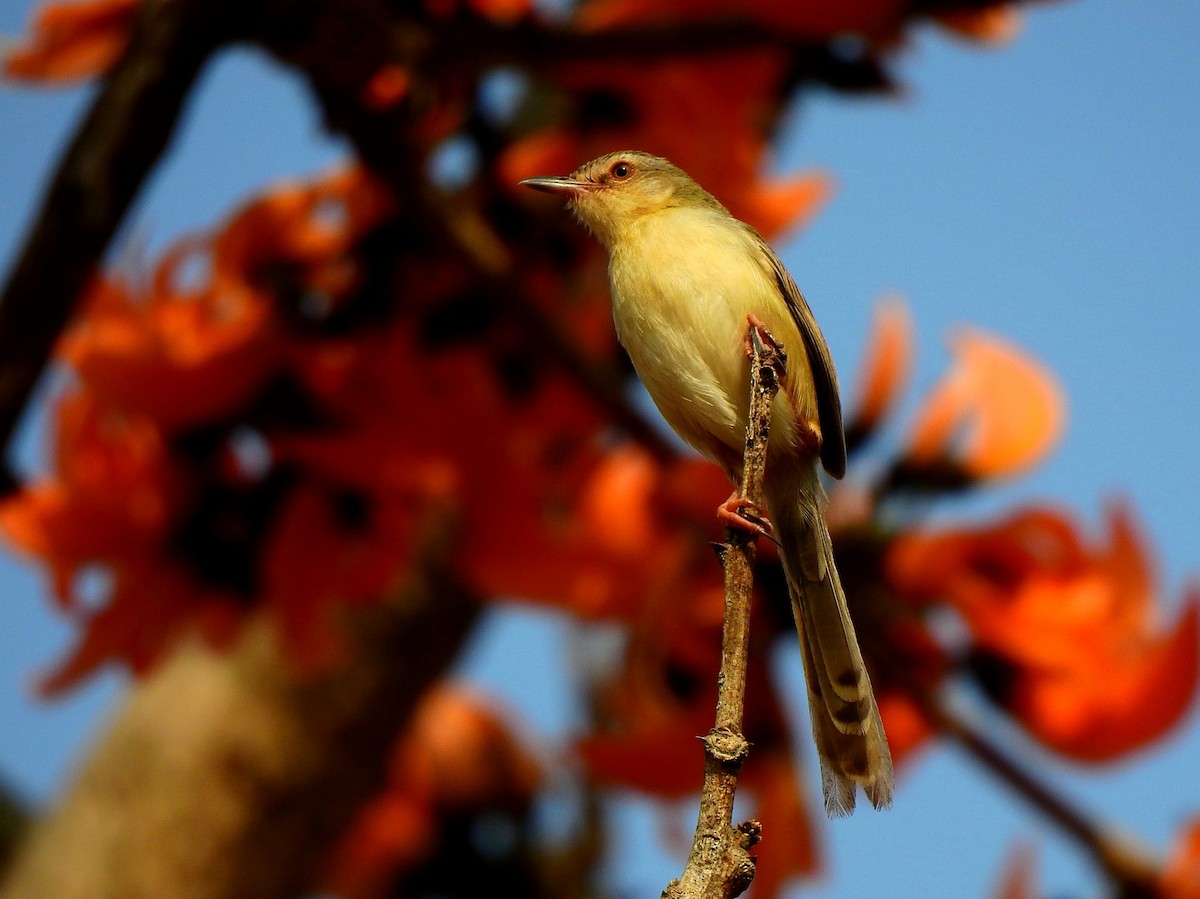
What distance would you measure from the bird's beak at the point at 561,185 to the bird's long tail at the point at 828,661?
0.90ft

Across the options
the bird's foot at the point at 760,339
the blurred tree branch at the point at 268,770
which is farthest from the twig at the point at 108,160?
the blurred tree branch at the point at 268,770

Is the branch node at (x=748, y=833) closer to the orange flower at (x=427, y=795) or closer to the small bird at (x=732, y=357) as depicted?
the small bird at (x=732, y=357)

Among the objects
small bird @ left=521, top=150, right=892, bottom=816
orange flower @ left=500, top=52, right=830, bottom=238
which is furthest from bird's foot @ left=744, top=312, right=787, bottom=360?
orange flower @ left=500, top=52, right=830, bottom=238

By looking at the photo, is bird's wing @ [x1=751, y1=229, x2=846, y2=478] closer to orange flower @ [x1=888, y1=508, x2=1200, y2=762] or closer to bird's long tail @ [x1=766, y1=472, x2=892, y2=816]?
bird's long tail @ [x1=766, y1=472, x2=892, y2=816]

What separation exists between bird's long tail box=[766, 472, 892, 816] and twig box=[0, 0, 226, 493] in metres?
0.60

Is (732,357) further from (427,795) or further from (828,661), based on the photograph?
(427,795)

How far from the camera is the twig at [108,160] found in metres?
1.22

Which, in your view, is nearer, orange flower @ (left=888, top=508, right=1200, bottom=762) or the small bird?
the small bird

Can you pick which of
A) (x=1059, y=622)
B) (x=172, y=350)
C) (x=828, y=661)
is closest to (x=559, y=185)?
(x=828, y=661)

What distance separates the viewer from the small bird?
3.16ft

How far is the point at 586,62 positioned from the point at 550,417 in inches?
19.2

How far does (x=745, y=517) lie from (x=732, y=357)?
0.95ft

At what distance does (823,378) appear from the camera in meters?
1.10

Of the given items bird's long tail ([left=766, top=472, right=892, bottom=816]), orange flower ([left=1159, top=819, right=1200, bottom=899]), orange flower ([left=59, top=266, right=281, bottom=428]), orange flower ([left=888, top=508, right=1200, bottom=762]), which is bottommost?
orange flower ([left=1159, top=819, right=1200, bottom=899])
